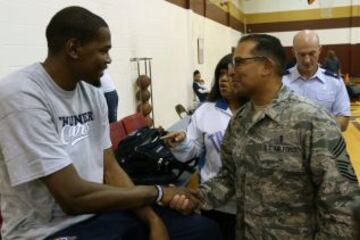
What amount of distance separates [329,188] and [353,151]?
6.02 metres

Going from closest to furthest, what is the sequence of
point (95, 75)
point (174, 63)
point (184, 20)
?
point (95, 75) < point (174, 63) < point (184, 20)

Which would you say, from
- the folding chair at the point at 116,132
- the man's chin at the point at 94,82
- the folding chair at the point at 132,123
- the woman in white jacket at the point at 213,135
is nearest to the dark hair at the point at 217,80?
the woman in white jacket at the point at 213,135

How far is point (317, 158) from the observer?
5.81 ft

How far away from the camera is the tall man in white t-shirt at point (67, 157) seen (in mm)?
1638

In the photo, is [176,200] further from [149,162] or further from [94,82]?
[149,162]

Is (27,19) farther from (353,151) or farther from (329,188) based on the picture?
(353,151)

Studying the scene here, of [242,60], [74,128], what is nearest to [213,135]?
[242,60]

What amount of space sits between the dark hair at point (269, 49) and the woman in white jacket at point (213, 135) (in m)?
0.59

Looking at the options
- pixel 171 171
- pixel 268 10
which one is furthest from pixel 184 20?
pixel 268 10

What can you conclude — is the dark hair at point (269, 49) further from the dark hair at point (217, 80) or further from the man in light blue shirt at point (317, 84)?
the man in light blue shirt at point (317, 84)

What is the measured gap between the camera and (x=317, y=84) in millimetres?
3748

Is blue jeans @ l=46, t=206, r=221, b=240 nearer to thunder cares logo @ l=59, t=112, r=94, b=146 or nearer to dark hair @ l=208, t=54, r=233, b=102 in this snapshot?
thunder cares logo @ l=59, t=112, r=94, b=146

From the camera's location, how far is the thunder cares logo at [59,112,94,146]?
1.80 m

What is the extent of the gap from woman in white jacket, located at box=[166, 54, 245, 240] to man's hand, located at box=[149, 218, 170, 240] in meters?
0.65
